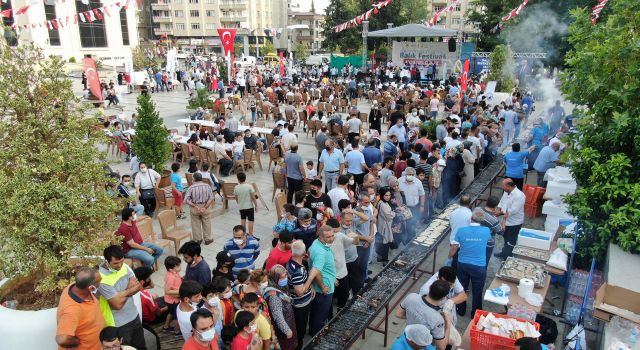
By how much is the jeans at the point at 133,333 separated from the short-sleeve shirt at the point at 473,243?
12.5ft

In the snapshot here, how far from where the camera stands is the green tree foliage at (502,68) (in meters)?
21.6

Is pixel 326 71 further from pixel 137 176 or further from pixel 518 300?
pixel 518 300

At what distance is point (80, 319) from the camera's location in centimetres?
403

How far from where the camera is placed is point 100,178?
486 cm

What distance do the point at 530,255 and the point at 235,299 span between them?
4.19 meters

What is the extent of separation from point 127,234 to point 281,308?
3.03m

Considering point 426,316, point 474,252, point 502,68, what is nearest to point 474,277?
point 474,252

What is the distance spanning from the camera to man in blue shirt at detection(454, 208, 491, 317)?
18.9 feet

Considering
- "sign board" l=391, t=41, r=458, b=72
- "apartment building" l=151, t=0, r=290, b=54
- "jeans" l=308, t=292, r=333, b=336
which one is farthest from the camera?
"apartment building" l=151, t=0, r=290, b=54

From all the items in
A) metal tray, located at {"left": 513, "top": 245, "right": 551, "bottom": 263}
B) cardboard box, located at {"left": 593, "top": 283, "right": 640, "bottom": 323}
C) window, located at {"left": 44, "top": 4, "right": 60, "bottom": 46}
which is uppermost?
window, located at {"left": 44, "top": 4, "right": 60, "bottom": 46}

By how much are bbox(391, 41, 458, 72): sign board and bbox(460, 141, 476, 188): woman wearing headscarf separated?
2311 cm

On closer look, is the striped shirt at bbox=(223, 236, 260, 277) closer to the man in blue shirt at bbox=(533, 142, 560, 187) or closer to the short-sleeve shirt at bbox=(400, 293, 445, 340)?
the short-sleeve shirt at bbox=(400, 293, 445, 340)

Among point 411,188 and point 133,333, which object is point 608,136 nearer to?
point 411,188

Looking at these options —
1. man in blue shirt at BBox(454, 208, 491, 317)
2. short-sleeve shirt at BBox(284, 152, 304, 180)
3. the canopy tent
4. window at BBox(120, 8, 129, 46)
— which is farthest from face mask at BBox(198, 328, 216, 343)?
window at BBox(120, 8, 129, 46)
